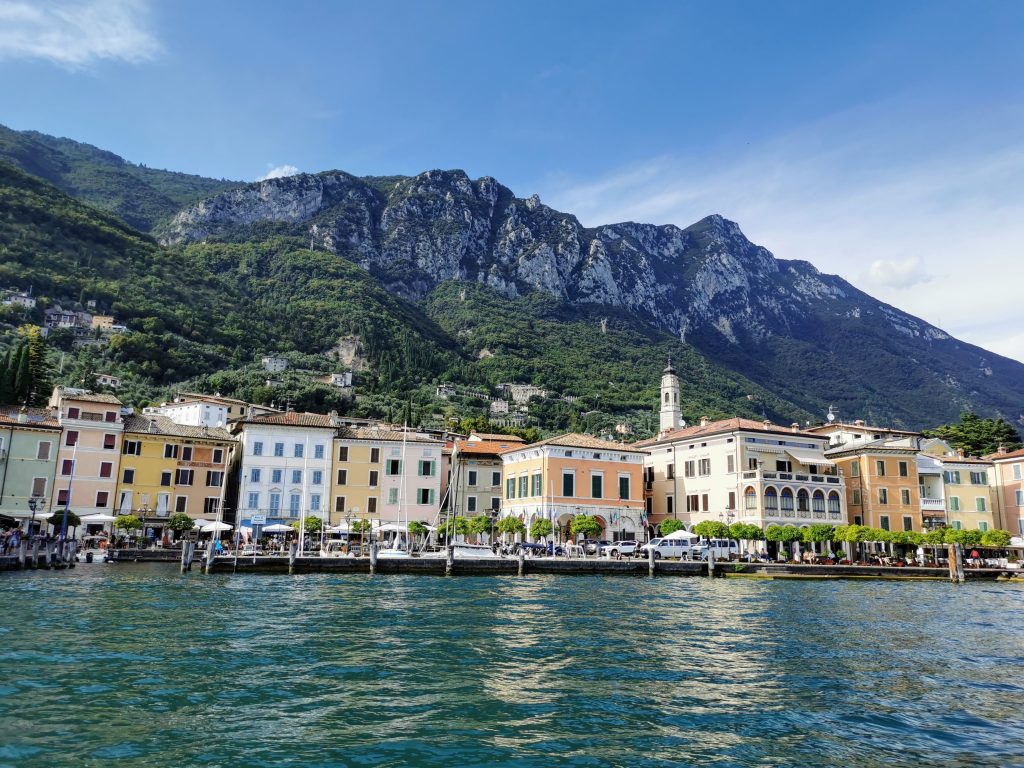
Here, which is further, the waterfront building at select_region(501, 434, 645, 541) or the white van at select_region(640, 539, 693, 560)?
the waterfront building at select_region(501, 434, 645, 541)

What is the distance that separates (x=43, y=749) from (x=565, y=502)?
48546 millimetres

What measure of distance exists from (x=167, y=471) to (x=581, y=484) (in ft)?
102

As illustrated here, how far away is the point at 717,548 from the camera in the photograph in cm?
5466

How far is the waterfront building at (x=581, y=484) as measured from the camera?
2274 inches

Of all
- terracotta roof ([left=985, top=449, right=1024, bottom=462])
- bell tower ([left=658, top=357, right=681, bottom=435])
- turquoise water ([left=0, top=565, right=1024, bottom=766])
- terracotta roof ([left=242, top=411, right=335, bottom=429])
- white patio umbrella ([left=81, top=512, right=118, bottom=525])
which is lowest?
turquoise water ([left=0, top=565, right=1024, bottom=766])

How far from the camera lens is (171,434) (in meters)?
57.0

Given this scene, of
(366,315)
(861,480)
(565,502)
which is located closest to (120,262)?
(366,315)

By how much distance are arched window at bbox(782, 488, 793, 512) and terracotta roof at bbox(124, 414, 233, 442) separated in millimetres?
42175

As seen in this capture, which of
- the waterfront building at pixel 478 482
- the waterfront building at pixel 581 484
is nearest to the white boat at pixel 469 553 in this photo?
the waterfront building at pixel 581 484

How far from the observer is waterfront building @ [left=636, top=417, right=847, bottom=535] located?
56156 millimetres

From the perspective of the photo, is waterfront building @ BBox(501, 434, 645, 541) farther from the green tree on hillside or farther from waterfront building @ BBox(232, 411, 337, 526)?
the green tree on hillside

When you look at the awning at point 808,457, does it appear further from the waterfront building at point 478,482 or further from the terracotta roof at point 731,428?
the waterfront building at point 478,482

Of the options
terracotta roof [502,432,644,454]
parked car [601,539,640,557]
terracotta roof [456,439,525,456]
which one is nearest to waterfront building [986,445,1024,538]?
terracotta roof [502,432,644,454]

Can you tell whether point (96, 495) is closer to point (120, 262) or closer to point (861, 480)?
point (861, 480)
